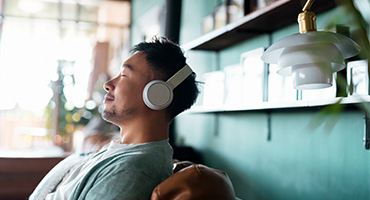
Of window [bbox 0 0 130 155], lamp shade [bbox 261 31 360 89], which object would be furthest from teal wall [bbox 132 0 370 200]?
window [bbox 0 0 130 155]

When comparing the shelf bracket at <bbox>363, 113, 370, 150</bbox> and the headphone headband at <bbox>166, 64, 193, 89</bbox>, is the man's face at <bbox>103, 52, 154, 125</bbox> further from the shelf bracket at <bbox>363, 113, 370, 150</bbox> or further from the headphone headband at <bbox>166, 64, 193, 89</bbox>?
the shelf bracket at <bbox>363, 113, 370, 150</bbox>

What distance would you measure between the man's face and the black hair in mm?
30

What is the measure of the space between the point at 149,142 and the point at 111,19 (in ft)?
16.6

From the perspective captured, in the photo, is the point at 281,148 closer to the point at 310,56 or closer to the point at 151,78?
the point at 151,78

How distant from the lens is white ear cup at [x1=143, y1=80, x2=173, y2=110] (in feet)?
3.98

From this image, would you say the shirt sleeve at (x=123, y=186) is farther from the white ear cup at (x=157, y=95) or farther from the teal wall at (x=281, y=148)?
the teal wall at (x=281, y=148)

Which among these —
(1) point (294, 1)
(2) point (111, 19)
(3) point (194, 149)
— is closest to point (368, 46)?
(1) point (294, 1)

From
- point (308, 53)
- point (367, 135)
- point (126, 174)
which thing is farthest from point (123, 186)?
point (367, 135)

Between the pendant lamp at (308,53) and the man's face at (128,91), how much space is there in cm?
53

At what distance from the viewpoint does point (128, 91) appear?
4.26ft

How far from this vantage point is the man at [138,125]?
105 centimetres

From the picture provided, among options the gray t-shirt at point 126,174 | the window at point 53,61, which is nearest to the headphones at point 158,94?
the gray t-shirt at point 126,174

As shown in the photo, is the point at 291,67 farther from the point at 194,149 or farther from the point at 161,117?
the point at 194,149

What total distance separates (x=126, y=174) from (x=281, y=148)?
40.7 inches
